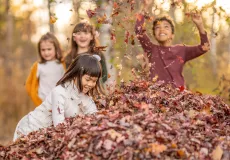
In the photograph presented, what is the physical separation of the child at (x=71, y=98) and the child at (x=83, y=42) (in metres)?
1.21

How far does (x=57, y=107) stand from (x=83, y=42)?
1.87m

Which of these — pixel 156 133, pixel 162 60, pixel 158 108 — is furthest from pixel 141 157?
pixel 162 60

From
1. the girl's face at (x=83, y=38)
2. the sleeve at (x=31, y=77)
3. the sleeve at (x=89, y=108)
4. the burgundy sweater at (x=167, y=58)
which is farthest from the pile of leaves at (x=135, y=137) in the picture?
the sleeve at (x=31, y=77)

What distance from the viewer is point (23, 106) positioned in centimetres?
1041

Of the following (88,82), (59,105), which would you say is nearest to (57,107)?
(59,105)

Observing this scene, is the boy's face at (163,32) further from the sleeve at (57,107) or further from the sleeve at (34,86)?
the sleeve at (34,86)

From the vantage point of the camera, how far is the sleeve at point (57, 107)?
4391mm

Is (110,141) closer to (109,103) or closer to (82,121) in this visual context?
(82,121)

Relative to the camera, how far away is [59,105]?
4.47 m

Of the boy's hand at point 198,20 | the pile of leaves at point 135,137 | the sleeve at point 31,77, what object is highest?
the boy's hand at point 198,20

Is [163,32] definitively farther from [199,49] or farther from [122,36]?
[122,36]

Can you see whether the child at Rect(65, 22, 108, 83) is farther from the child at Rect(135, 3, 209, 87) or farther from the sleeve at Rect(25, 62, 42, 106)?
the sleeve at Rect(25, 62, 42, 106)

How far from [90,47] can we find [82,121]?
8.07ft

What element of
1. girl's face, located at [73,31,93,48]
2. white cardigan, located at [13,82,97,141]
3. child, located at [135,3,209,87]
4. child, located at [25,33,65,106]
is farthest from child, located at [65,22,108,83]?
white cardigan, located at [13,82,97,141]
